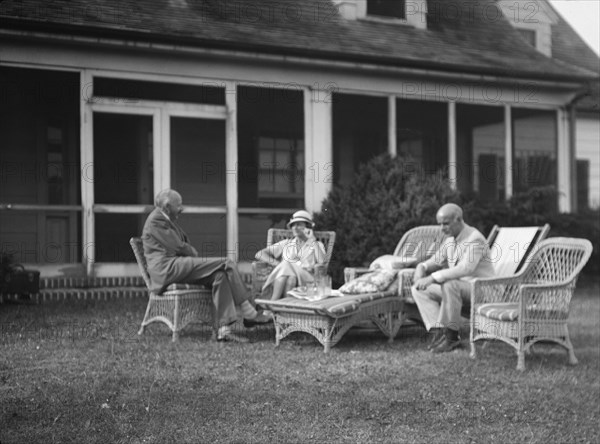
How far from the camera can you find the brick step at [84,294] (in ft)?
34.8

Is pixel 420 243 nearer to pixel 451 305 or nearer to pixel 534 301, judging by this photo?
pixel 451 305

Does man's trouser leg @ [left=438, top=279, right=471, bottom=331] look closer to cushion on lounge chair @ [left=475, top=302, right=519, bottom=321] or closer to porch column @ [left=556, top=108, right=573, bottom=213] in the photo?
cushion on lounge chair @ [left=475, top=302, right=519, bottom=321]

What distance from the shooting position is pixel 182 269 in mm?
8141

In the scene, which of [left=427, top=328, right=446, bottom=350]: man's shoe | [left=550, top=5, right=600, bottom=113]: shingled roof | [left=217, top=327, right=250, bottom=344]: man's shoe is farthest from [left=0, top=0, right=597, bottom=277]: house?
[left=427, top=328, right=446, bottom=350]: man's shoe

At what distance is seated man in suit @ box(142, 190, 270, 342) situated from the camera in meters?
8.14

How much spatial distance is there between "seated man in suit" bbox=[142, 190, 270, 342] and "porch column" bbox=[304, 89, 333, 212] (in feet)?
16.5

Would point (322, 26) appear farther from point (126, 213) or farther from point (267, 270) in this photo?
point (267, 270)

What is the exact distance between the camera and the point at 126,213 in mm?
11992

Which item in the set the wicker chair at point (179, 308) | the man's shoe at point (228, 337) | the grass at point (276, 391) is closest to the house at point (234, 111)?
the wicker chair at point (179, 308)

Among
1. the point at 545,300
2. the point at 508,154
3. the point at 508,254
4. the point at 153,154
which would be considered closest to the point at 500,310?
the point at 545,300

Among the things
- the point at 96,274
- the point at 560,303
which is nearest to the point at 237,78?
the point at 96,274

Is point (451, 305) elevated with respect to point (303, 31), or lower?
→ lower

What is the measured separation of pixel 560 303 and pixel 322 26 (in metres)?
8.09

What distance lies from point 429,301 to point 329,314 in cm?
108
